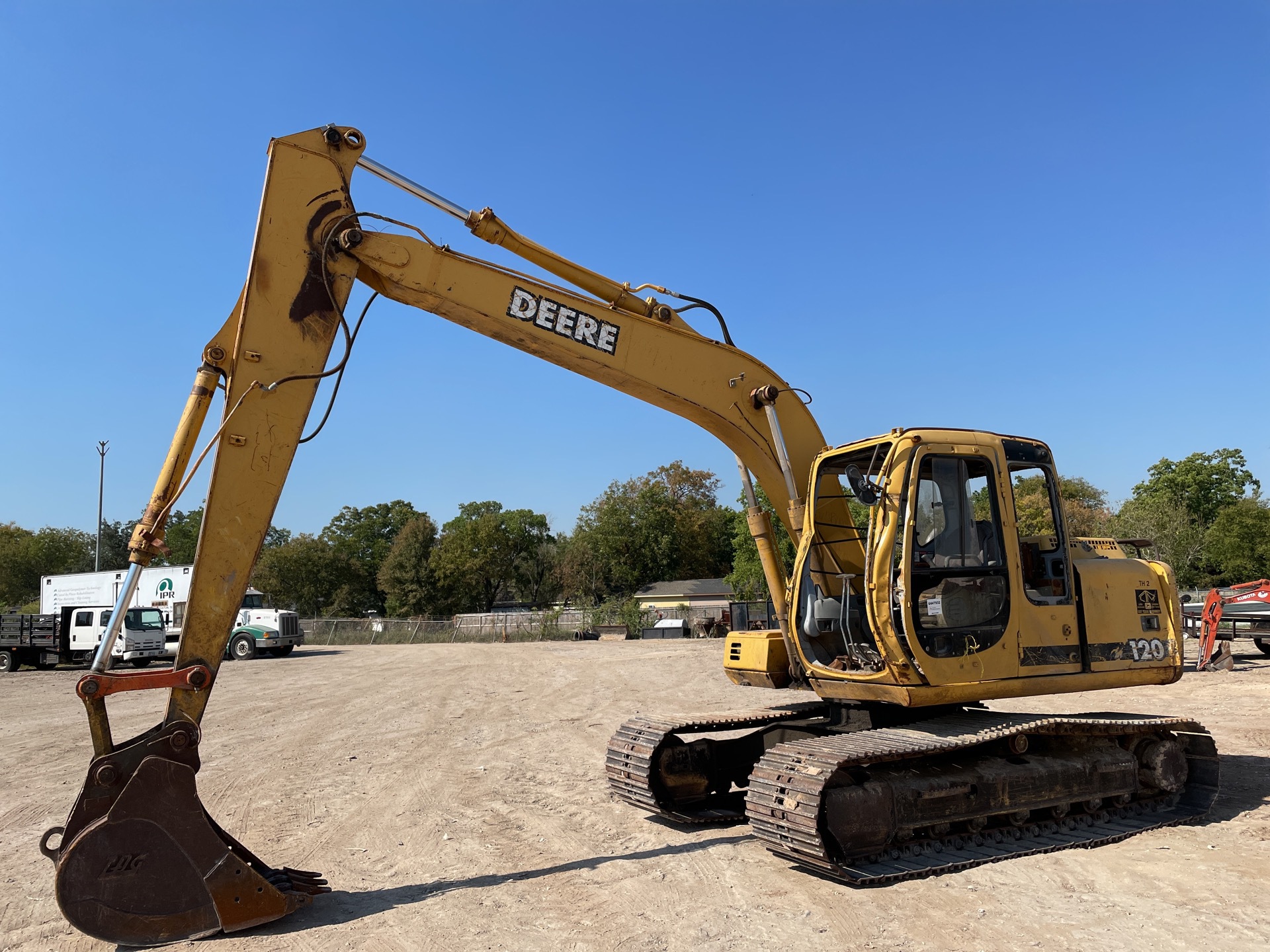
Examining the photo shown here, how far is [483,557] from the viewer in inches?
3307

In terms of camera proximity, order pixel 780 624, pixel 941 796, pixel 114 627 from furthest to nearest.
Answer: pixel 780 624
pixel 941 796
pixel 114 627

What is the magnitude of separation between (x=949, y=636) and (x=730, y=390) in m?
2.59

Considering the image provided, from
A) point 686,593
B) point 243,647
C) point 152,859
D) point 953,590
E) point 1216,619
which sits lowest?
point 152,859

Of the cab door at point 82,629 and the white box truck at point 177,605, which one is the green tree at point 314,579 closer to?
the white box truck at point 177,605

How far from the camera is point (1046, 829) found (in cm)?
733

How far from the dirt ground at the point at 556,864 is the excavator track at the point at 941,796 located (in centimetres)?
21

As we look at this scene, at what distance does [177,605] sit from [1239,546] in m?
52.7

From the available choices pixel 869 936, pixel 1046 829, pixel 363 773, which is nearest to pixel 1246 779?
pixel 1046 829

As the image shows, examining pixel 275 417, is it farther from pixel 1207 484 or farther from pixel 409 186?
pixel 1207 484

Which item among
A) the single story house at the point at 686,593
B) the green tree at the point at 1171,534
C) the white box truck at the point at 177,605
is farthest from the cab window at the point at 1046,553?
the single story house at the point at 686,593

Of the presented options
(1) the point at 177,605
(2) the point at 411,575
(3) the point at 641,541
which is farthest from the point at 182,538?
(1) the point at 177,605

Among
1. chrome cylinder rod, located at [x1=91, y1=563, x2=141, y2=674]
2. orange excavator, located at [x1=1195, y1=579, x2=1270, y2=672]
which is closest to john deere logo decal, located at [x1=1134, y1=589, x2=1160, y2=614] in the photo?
chrome cylinder rod, located at [x1=91, y1=563, x2=141, y2=674]

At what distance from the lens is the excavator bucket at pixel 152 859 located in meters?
4.86

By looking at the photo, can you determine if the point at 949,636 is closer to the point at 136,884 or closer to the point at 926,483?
the point at 926,483
